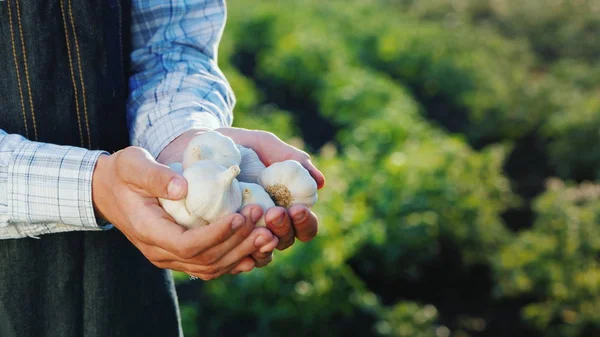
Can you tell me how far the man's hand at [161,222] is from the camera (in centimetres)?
133

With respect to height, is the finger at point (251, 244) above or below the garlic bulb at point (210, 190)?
below

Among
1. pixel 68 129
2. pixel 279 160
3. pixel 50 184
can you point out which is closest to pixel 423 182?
pixel 279 160

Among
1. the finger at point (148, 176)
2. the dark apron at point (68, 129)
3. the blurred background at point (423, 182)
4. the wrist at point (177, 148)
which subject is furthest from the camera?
the blurred background at point (423, 182)

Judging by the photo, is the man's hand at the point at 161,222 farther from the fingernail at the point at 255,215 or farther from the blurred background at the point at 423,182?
the blurred background at the point at 423,182

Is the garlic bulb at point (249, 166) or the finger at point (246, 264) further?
the garlic bulb at point (249, 166)

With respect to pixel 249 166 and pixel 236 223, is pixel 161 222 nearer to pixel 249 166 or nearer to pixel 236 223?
pixel 236 223

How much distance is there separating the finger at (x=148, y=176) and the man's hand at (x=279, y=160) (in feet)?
0.58

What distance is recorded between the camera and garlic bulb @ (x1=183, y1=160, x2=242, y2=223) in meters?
1.39

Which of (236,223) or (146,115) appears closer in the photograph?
(236,223)

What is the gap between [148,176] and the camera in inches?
52.2

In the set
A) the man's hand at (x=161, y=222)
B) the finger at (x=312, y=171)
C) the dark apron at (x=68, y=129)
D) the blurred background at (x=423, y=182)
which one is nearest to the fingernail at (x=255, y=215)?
the man's hand at (x=161, y=222)

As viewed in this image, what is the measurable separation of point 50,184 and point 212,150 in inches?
11.6

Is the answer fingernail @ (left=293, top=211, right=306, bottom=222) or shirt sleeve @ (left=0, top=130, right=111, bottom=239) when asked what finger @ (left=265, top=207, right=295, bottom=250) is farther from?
shirt sleeve @ (left=0, top=130, right=111, bottom=239)

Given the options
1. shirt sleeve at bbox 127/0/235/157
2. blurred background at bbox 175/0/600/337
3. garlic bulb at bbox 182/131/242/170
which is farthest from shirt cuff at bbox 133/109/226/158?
blurred background at bbox 175/0/600/337
